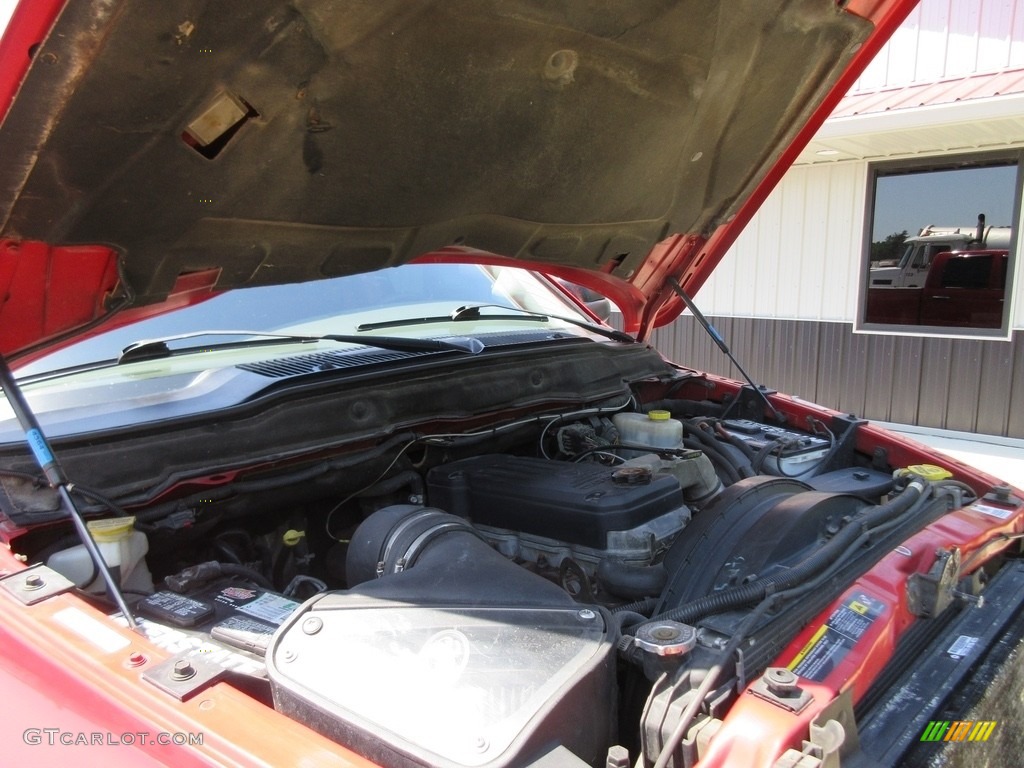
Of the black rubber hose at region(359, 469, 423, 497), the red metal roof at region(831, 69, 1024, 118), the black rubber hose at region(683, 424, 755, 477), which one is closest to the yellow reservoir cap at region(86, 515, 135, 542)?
the black rubber hose at region(359, 469, 423, 497)

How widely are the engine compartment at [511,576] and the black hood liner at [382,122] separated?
2.04ft

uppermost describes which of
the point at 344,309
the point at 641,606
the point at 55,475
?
the point at 344,309

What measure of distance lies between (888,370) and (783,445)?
5.09 m

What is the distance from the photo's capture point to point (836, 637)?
4.68 feet

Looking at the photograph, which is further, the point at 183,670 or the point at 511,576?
the point at 511,576

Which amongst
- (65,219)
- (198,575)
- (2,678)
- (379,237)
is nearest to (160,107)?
(65,219)

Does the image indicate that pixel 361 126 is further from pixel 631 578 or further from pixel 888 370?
pixel 888 370

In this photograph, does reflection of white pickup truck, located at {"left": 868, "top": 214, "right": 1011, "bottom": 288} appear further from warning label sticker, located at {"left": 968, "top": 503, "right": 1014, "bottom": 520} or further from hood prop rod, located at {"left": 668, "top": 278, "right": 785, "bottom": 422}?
warning label sticker, located at {"left": 968, "top": 503, "right": 1014, "bottom": 520}

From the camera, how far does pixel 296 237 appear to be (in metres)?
1.89

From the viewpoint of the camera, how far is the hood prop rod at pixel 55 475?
1438 millimetres

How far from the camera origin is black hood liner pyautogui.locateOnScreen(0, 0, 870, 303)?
4.36 ft

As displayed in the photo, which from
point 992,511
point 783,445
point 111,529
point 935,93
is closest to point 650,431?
point 783,445

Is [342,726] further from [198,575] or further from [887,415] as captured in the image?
[887,415]

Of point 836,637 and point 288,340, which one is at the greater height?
point 288,340
